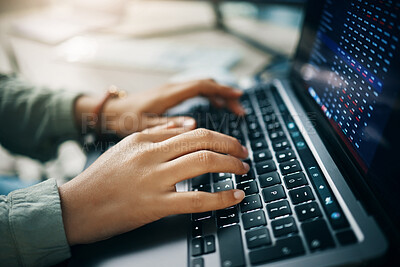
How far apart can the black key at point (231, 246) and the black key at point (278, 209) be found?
0.04 metres

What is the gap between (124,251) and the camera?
33 centimetres

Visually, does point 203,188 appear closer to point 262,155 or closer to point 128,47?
point 262,155

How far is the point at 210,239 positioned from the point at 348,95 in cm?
26

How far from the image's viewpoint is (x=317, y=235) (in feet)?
0.92

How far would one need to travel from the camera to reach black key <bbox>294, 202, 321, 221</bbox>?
30 centimetres

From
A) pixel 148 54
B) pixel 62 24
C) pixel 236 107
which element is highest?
pixel 62 24

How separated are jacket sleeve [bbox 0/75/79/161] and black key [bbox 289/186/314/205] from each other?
18.2 inches

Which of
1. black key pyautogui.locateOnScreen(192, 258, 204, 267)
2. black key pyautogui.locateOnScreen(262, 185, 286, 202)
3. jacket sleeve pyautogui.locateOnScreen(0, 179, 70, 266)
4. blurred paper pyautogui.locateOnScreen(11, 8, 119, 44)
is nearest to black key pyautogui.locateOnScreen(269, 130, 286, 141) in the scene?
black key pyautogui.locateOnScreen(262, 185, 286, 202)

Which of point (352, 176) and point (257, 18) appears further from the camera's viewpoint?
point (257, 18)

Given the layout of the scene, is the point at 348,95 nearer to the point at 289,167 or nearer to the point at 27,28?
the point at 289,167

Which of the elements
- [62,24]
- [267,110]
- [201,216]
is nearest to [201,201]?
[201,216]

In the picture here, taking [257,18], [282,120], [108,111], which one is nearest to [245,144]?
[282,120]

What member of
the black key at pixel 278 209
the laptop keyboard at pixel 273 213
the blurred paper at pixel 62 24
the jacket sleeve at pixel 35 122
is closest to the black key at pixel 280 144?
the laptop keyboard at pixel 273 213

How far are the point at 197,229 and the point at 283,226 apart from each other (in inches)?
4.0
